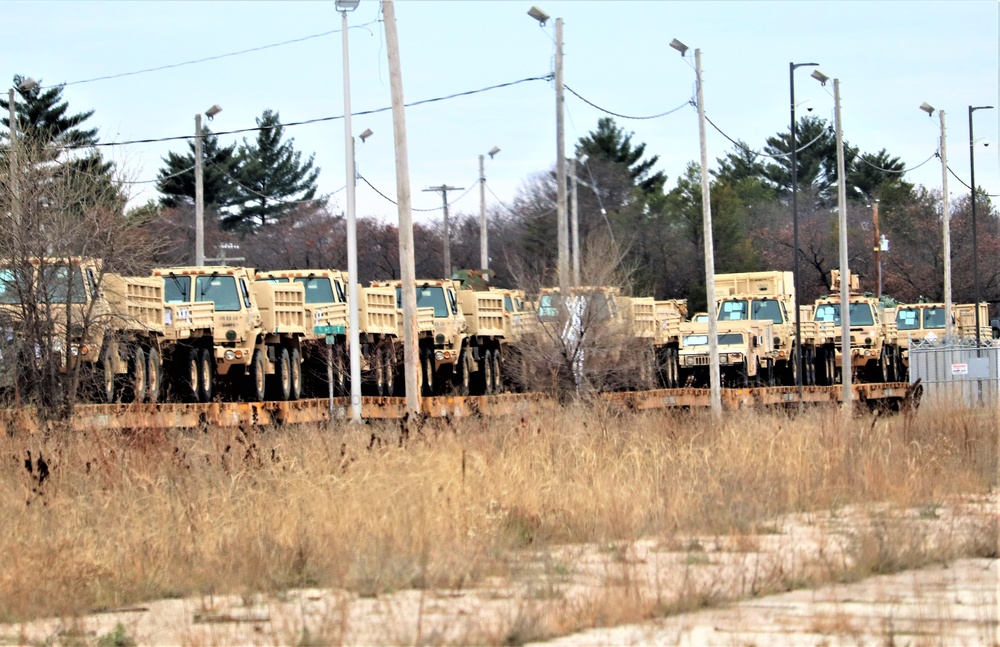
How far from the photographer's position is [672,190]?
252 ft

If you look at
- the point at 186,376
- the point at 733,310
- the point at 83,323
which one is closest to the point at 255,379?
the point at 186,376

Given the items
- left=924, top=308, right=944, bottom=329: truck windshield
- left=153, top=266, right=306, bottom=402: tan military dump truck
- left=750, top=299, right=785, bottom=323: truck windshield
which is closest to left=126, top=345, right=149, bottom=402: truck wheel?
left=153, top=266, right=306, bottom=402: tan military dump truck

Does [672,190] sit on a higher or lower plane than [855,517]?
higher

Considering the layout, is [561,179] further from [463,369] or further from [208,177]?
[208,177]

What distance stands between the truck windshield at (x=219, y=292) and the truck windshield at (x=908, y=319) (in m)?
26.5

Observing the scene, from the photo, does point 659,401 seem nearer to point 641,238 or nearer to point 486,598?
point 486,598

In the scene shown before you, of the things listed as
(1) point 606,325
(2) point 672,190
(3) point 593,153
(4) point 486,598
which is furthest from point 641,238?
(4) point 486,598

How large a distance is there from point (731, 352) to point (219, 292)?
15132 millimetres

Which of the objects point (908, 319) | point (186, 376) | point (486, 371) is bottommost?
point (486, 371)

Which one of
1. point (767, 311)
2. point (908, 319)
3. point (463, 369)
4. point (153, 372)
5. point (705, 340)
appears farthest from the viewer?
point (908, 319)

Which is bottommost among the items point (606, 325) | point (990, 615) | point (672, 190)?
point (990, 615)

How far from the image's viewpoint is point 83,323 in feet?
65.4

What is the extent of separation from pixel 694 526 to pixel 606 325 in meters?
19.8

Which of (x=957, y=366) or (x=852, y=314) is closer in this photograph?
(x=957, y=366)
